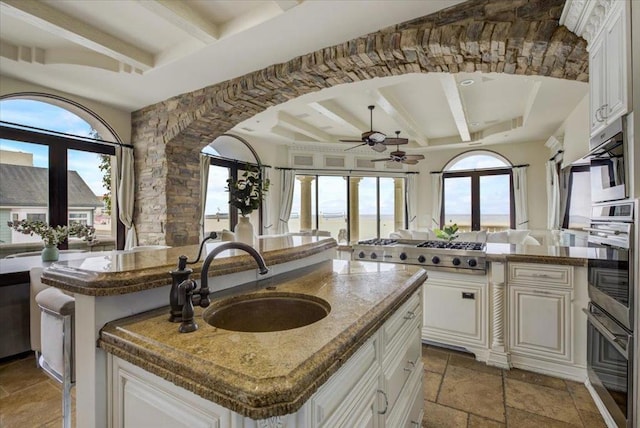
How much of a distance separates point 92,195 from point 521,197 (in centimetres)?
827

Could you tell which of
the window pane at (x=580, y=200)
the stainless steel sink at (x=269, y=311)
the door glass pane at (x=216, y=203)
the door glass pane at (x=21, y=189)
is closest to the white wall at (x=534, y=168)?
the window pane at (x=580, y=200)

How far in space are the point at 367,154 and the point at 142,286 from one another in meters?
7.55

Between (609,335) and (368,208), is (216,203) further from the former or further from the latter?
(609,335)

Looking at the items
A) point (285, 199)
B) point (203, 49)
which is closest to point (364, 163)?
point (285, 199)

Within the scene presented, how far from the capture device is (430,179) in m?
8.15

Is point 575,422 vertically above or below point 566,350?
below

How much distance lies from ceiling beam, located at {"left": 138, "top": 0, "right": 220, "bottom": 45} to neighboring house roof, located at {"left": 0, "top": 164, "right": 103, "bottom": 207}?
2687mm

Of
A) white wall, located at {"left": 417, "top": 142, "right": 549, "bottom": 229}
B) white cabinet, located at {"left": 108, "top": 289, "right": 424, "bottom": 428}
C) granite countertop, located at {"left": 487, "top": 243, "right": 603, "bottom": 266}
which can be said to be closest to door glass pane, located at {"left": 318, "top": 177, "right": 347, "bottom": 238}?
white wall, located at {"left": 417, "top": 142, "right": 549, "bottom": 229}

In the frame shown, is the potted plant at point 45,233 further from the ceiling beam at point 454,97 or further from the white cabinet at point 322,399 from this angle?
the ceiling beam at point 454,97

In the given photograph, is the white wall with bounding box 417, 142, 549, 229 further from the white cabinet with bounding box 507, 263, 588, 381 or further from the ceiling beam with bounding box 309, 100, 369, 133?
the white cabinet with bounding box 507, 263, 588, 381

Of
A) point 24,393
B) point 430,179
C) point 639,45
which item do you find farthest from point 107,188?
point 430,179

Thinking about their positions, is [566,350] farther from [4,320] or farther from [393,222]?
[393,222]

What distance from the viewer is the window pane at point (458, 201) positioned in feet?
25.8

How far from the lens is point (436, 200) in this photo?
8.00 metres
